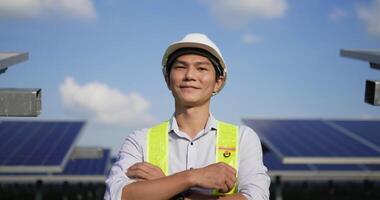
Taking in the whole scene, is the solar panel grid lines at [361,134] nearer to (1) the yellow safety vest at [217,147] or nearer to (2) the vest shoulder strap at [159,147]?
(1) the yellow safety vest at [217,147]

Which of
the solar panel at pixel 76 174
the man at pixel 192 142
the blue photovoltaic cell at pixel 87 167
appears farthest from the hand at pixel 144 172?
the blue photovoltaic cell at pixel 87 167

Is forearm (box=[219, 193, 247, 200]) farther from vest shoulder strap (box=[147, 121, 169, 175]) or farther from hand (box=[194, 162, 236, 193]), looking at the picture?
vest shoulder strap (box=[147, 121, 169, 175])

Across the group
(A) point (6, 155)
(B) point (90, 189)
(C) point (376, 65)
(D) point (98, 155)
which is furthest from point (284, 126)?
(B) point (90, 189)

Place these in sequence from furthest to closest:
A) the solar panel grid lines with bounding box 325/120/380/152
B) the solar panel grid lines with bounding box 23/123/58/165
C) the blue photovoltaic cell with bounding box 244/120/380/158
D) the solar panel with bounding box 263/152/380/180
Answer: the solar panel with bounding box 263/152/380/180
the solar panel grid lines with bounding box 325/120/380/152
the blue photovoltaic cell with bounding box 244/120/380/158
the solar panel grid lines with bounding box 23/123/58/165

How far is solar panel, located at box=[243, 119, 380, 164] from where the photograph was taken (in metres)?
15.9

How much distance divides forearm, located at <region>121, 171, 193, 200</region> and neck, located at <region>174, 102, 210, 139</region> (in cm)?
32

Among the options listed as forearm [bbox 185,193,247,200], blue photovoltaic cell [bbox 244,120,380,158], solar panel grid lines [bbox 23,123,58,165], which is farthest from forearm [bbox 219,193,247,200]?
solar panel grid lines [bbox 23,123,58,165]

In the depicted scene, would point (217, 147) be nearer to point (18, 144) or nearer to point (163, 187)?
point (163, 187)

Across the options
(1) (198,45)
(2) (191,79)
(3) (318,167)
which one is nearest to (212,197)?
(2) (191,79)

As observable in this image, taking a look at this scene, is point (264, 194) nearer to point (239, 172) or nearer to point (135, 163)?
point (239, 172)

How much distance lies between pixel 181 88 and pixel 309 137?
17013mm

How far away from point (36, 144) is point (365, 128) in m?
12.3

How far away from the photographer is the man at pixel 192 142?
100 inches

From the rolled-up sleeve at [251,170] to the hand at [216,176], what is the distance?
161 mm
